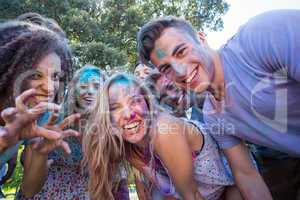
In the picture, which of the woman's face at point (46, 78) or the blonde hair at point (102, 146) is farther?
the blonde hair at point (102, 146)

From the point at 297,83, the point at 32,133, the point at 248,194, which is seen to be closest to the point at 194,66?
the point at 297,83

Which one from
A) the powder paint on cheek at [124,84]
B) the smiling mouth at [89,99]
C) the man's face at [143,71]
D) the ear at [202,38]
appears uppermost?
the ear at [202,38]

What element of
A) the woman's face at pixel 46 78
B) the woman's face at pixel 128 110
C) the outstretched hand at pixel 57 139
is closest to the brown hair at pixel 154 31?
the woman's face at pixel 128 110

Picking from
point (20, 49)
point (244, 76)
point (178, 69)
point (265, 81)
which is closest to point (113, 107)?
point (178, 69)

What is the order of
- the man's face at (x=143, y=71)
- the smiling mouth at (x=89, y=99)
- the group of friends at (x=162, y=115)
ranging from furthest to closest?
the man's face at (x=143, y=71)
the smiling mouth at (x=89, y=99)
the group of friends at (x=162, y=115)

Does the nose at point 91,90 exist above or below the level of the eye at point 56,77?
below

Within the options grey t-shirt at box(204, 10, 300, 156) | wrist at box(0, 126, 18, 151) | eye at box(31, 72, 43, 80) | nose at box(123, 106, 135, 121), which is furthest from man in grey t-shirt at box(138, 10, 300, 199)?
wrist at box(0, 126, 18, 151)

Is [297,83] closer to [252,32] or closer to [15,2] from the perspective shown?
[252,32]

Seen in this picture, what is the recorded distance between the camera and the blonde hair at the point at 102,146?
254cm

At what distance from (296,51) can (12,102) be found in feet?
5.33

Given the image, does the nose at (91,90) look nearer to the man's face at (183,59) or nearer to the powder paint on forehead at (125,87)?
the powder paint on forehead at (125,87)

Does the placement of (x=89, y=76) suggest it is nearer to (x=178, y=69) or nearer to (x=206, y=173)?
(x=178, y=69)

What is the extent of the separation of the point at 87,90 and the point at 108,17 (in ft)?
34.1

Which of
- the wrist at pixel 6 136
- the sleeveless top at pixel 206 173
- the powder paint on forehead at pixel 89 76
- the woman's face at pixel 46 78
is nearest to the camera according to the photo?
the wrist at pixel 6 136
